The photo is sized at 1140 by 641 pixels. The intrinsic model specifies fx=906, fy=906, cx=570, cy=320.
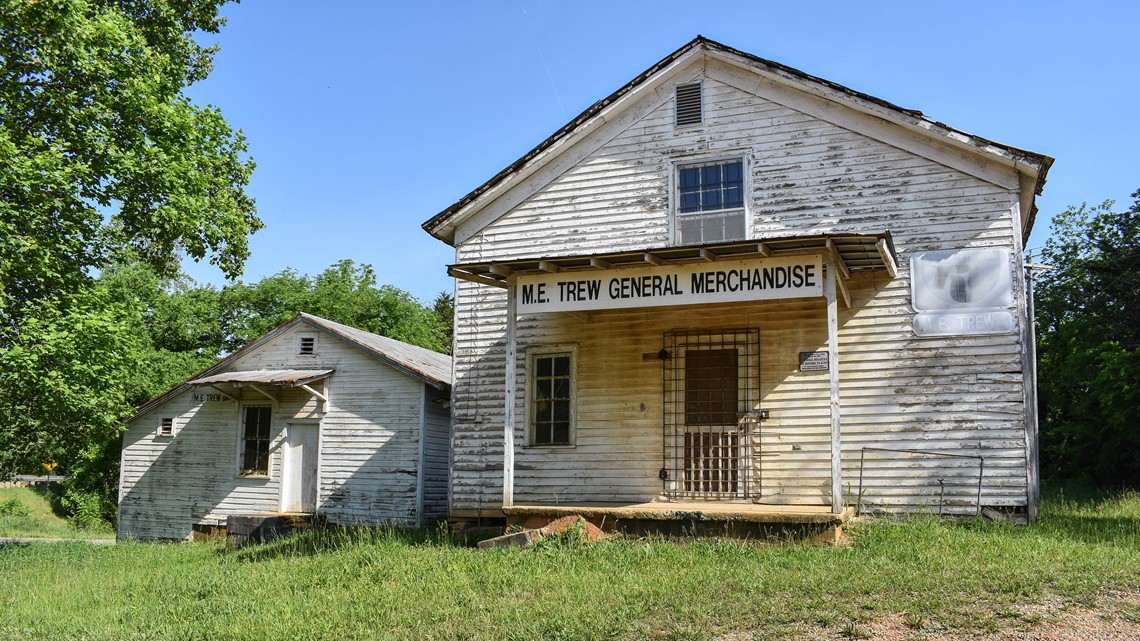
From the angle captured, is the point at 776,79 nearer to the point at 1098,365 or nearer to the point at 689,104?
the point at 689,104

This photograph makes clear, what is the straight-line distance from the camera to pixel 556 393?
14.3 metres

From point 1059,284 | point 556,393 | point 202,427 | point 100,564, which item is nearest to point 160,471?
point 202,427

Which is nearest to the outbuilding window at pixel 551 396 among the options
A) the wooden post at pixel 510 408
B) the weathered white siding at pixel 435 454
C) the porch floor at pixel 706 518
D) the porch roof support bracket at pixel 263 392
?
the wooden post at pixel 510 408

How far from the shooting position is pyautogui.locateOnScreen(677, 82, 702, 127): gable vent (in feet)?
46.9

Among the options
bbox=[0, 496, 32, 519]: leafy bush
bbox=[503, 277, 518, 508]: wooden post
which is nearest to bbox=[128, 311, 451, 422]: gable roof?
bbox=[503, 277, 518, 508]: wooden post

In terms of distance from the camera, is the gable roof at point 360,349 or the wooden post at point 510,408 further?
the gable roof at point 360,349

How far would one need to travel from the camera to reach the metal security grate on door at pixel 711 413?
43.1ft

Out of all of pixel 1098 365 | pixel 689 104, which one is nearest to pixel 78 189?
pixel 689 104

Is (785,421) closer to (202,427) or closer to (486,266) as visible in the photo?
(486,266)

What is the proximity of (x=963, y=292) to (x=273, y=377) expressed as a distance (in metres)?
13.3

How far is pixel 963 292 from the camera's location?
12406mm

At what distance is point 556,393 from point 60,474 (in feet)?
149

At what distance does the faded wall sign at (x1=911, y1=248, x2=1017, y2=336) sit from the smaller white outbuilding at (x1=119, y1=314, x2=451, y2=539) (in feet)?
31.0

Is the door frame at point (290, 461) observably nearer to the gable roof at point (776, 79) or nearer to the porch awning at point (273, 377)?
the porch awning at point (273, 377)
